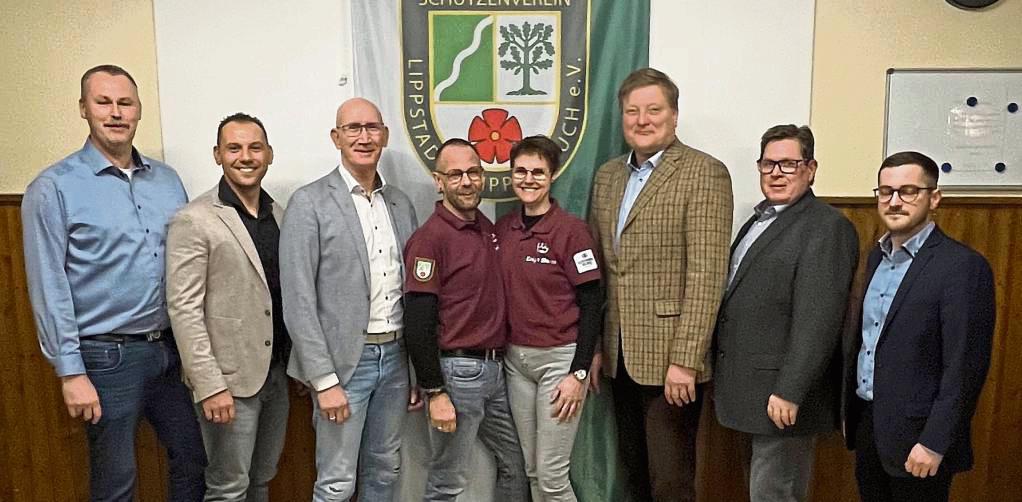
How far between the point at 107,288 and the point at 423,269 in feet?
3.13

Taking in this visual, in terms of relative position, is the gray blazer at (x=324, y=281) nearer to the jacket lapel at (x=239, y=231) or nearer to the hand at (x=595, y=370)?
the jacket lapel at (x=239, y=231)

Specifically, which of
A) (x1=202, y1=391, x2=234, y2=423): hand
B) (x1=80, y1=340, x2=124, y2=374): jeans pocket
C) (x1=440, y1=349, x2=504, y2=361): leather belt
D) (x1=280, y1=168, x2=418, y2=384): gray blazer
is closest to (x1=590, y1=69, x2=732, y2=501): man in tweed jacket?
(x1=440, y1=349, x2=504, y2=361): leather belt

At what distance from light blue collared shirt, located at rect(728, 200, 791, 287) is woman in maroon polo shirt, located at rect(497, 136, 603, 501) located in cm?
44

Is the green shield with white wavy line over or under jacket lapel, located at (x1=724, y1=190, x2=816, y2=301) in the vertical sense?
over

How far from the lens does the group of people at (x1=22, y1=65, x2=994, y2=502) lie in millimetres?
2041

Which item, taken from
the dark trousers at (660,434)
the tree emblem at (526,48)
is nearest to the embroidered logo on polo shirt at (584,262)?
the dark trousers at (660,434)

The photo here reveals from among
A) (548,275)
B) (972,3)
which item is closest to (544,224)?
(548,275)

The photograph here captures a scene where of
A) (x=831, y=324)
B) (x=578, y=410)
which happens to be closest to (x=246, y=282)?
(x=578, y=410)

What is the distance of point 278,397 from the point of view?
7.66 feet

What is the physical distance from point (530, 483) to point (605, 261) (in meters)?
0.83

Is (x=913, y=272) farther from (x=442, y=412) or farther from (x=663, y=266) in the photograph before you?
(x=442, y=412)

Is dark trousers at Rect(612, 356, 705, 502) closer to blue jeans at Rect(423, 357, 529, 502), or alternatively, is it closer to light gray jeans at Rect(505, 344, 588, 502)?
light gray jeans at Rect(505, 344, 588, 502)

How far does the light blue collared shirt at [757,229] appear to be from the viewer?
7.00ft

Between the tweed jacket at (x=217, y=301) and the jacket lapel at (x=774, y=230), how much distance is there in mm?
1489
